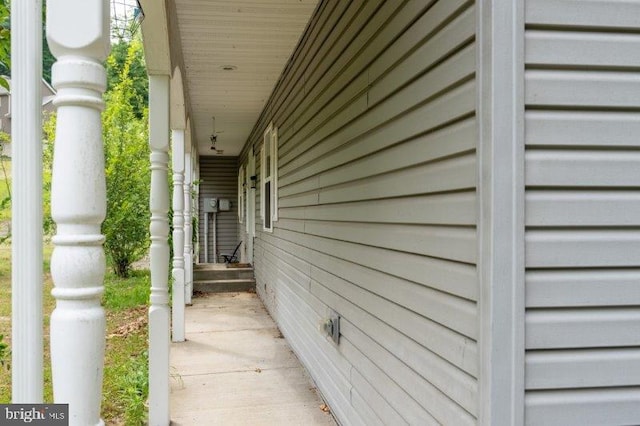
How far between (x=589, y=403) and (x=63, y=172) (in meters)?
1.52

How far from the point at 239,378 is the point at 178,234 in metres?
1.80

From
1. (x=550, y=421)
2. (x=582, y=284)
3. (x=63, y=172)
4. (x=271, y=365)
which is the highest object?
(x=63, y=172)

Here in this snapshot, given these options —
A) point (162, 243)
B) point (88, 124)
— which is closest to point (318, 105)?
point (162, 243)

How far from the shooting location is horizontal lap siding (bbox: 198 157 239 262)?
1306 cm

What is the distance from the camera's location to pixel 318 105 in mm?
3637

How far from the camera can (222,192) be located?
1316 cm

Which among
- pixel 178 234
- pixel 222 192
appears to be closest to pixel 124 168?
pixel 178 234

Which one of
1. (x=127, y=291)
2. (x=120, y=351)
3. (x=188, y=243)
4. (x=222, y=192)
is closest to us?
(x=120, y=351)

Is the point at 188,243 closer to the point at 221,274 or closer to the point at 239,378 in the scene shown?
the point at 221,274

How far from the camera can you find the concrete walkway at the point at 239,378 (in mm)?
3227

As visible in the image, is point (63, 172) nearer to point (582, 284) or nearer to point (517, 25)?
point (517, 25)

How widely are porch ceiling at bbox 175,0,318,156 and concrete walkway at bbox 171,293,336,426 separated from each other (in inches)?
107
